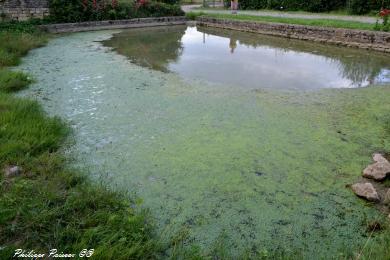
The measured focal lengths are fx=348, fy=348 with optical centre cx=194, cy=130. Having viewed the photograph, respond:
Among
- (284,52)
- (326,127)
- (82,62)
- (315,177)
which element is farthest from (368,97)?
(82,62)

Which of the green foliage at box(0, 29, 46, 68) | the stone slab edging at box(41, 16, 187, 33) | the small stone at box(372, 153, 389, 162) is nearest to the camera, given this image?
the small stone at box(372, 153, 389, 162)

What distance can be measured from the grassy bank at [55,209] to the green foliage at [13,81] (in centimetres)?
195

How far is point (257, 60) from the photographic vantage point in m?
7.85

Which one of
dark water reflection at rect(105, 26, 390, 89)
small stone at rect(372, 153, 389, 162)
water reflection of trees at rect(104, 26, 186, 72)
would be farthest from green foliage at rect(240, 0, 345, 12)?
small stone at rect(372, 153, 389, 162)

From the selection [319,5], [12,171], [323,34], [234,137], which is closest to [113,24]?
[323,34]

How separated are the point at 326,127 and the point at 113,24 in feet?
37.5

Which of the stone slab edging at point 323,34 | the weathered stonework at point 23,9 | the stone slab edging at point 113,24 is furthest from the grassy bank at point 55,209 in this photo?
Result: the weathered stonework at point 23,9

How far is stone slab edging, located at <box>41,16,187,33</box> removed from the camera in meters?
12.3

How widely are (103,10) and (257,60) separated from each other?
8.28m

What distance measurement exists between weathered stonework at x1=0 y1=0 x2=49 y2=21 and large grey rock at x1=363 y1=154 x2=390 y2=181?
12.2 m

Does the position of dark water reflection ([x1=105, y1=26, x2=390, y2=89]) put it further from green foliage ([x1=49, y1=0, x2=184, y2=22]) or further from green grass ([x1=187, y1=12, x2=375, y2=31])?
green foliage ([x1=49, y1=0, x2=184, y2=22])

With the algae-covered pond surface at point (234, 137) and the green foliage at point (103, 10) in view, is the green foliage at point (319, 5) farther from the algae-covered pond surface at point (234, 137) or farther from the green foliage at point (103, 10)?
the algae-covered pond surface at point (234, 137)

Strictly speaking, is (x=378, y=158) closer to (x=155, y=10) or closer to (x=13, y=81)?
(x=13, y=81)

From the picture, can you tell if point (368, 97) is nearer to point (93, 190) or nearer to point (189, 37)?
point (93, 190)
